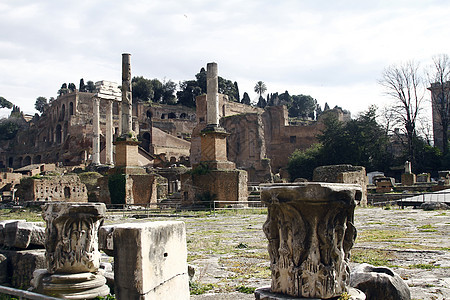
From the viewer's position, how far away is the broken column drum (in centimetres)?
345

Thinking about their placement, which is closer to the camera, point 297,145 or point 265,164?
point 265,164

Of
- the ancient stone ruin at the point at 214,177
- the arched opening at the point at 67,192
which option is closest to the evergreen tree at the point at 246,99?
the arched opening at the point at 67,192

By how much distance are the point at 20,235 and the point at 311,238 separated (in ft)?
14.3

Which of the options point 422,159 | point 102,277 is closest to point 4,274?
point 102,277

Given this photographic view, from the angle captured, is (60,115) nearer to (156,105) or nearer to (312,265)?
(156,105)

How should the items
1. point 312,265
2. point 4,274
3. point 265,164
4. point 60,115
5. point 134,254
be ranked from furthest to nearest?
point 60,115 → point 265,164 → point 4,274 → point 134,254 → point 312,265

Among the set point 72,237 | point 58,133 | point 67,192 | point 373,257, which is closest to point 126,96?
point 67,192

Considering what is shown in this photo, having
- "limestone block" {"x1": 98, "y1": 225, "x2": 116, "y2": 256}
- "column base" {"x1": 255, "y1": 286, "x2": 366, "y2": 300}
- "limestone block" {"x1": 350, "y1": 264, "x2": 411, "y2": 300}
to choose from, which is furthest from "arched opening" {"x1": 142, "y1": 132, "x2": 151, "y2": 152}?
"column base" {"x1": 255, "y1": 286, "x2": 366, "y2": 300}

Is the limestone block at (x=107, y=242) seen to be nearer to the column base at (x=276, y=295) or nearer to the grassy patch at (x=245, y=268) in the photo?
the column base at (x=276, y=295)

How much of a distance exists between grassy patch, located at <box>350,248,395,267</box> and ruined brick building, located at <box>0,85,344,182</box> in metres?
41.9

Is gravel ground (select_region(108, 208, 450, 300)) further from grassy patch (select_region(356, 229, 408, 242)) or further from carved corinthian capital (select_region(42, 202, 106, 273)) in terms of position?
A: carved corinthian capital (select_region(42, 202, 106, 273))

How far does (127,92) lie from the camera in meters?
26.0

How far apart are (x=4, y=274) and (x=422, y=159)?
41184mm

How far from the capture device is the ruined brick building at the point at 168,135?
57.2 m
